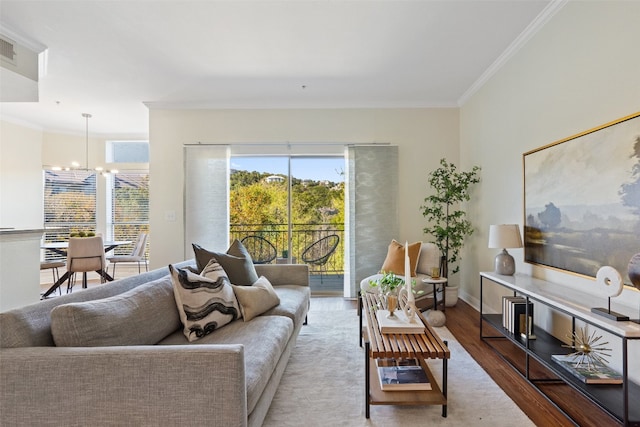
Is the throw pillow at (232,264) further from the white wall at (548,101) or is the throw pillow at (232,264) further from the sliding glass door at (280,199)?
the white wall at (548,101)

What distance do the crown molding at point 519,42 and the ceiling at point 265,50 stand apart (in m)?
0.02

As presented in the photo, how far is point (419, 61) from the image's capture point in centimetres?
333

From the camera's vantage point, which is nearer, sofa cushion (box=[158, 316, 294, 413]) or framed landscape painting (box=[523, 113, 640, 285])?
sofa cushion (box=[158, 316, 294, 413])

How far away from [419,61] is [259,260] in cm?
336

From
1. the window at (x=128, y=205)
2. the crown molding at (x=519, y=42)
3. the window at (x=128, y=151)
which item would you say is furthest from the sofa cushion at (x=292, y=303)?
the window at (x=128, y=151)

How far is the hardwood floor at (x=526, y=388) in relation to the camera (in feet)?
5.85

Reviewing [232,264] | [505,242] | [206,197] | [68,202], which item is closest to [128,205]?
[68,202]

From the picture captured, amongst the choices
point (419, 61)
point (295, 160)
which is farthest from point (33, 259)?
point (419, 61)

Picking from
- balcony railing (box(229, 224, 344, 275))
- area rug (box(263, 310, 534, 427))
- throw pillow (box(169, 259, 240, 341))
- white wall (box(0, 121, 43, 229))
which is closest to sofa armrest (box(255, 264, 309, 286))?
area rug (box(263, 310, 534, 427))

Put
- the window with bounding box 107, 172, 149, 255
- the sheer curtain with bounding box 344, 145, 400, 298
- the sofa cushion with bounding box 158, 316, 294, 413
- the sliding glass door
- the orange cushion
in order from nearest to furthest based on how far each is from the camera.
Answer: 1. the sofa cushion with bounding box 158, 316, 294, 413
2. the orange cushion
3. the sheer curtain with bounding box 344, 145, 400, 298
4. the sliding glass door
5. the window with bounding box 107, 172, 149, 255

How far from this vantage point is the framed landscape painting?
1859mm

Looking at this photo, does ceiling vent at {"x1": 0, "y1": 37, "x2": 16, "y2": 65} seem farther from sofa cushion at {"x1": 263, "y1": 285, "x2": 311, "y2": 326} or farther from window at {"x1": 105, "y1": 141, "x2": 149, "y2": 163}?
window at {"x1": 105, "y1": 141, "x2": 149, "y2": 163}

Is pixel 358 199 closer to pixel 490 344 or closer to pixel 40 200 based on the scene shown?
pixel 490 344

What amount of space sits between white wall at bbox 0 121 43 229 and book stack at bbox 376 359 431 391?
21.0ft
